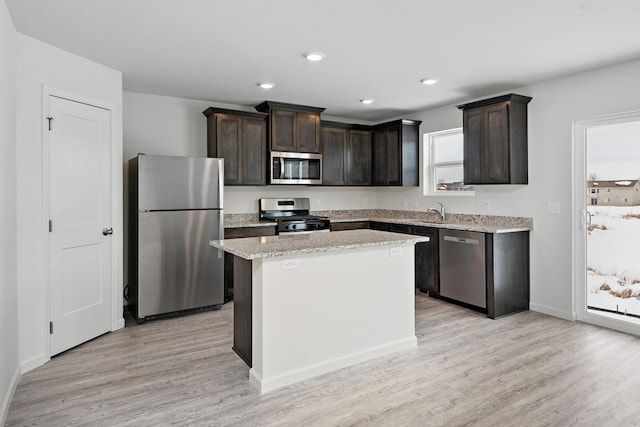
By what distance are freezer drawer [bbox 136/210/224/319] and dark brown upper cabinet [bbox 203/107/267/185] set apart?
75 cm

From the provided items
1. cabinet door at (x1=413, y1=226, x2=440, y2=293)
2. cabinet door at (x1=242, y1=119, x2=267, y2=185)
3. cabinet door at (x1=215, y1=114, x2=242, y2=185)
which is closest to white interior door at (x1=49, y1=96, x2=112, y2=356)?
cabinet door at (x1=215, y1=114, x2=242, y2=185)

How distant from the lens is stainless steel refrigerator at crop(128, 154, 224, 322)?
12.8 ft

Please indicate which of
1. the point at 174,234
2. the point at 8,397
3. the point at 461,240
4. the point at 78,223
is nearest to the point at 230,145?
the point at 174,234

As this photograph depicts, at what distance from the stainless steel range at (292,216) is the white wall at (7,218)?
9.02 ft

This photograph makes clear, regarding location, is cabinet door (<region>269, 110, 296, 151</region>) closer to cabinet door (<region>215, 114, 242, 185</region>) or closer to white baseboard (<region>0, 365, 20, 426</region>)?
cabinet door (<region>215, 114, 242, 185</region>)

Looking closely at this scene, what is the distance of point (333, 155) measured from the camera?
18.6 feet

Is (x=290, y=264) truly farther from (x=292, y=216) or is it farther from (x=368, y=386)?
(x=292, y=216)

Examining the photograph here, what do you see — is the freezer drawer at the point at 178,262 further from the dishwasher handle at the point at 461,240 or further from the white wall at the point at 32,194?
the dishwasher handle at the point at 461,240

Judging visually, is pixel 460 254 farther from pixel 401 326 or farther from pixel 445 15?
pixel 445 15

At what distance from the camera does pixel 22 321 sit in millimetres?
2836

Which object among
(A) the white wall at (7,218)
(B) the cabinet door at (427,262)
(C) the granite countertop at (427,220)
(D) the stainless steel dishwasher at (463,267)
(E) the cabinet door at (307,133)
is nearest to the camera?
(A) the white wall at (7,218)

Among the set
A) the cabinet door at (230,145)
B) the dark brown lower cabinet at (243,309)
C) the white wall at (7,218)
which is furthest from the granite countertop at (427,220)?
the white wall at (7,218)

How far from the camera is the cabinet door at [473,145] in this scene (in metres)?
4.37

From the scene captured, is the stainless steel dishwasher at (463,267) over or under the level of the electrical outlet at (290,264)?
under
